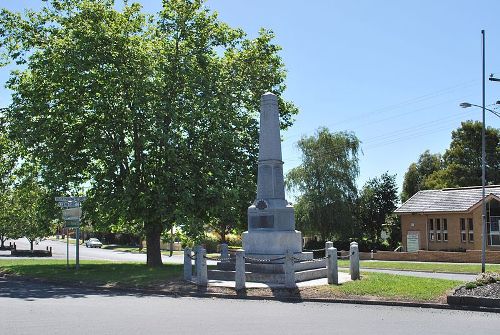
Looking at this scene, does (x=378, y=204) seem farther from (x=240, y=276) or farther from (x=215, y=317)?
(x=215, y=317)

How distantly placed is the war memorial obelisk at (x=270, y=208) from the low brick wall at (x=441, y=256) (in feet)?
63.9

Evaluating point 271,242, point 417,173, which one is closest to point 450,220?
point 271,242

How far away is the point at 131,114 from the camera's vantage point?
77.0 feet

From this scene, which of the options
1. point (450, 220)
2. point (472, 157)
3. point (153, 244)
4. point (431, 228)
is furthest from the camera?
point (472, 157)

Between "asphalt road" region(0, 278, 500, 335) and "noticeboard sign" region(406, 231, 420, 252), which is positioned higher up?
"asphalt road" region(0, 278, 500, 335)

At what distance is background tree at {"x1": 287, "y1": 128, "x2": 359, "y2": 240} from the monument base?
2638 cm

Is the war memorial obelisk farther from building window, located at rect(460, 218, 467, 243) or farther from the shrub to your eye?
building window, located at rect(460, 218, 467, 243)

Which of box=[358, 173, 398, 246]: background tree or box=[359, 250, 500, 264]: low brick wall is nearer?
box=[359, 250, 500, 264]: low brick wall

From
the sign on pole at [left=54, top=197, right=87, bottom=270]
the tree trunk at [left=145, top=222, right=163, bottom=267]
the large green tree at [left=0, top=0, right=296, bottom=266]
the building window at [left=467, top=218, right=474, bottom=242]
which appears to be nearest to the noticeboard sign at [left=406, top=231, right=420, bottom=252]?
the building window at [left=467, top=218, right=474, bottom=242]

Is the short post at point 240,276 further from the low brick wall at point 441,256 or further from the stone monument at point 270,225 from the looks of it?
the low brick wall at point 441,256

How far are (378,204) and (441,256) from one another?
15378 mm

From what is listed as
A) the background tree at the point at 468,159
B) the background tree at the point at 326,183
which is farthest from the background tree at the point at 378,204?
the background tree at the point at 468,159

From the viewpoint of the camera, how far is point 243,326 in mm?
10547

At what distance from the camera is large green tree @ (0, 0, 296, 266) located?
2330 centimetres
